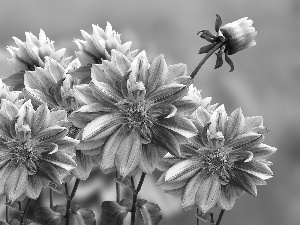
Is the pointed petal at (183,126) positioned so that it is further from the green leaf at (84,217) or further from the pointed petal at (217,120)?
the green leaf at (84,217)

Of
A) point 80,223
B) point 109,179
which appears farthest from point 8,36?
point 80,223

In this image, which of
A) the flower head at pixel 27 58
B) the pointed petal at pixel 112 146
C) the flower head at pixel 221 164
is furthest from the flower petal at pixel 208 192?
the flower head at pixel 27 58

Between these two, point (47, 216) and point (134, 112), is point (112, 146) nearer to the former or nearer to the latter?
point (134, 112)

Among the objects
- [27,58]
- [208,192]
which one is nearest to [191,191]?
[208,192]

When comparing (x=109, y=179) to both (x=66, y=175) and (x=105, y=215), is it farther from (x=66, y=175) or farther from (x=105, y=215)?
(x=66, y=175)

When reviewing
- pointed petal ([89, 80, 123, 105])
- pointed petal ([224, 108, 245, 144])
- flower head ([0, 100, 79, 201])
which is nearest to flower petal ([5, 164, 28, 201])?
flower head ([0, 100, 79, 201])

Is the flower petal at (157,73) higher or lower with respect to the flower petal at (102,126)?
higher

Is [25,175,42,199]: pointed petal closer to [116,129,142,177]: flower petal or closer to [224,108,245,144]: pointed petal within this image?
[116,129,142,177]: flower petal
